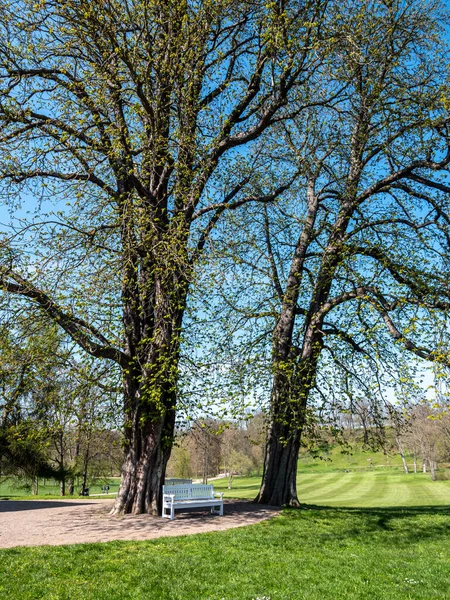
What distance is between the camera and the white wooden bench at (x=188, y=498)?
438 inches

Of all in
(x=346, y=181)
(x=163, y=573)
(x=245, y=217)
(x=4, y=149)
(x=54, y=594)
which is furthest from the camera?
(x=245, y=217)

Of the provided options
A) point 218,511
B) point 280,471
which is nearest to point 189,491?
point 218,511

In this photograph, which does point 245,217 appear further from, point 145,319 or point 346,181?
point 145,319

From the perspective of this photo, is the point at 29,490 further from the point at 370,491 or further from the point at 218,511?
the point at 218,511

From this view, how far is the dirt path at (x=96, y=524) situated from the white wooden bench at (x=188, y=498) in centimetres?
26

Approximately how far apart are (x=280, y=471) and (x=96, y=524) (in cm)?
558

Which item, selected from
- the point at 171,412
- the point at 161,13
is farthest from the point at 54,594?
the point at 161,13

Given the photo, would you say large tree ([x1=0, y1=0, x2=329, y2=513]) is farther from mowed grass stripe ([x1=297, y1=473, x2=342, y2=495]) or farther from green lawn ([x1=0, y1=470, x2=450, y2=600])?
mowed grass stripe ([x1=297, y1=473, x2=342, y2=495])

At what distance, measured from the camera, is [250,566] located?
286 inches

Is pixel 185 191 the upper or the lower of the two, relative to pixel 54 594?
upper

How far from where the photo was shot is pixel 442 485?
3684 cm

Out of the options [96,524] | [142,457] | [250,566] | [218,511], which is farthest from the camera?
[218,511]

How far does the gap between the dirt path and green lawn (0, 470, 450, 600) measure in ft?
2.19

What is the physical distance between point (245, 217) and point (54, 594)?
1289 centimetres
